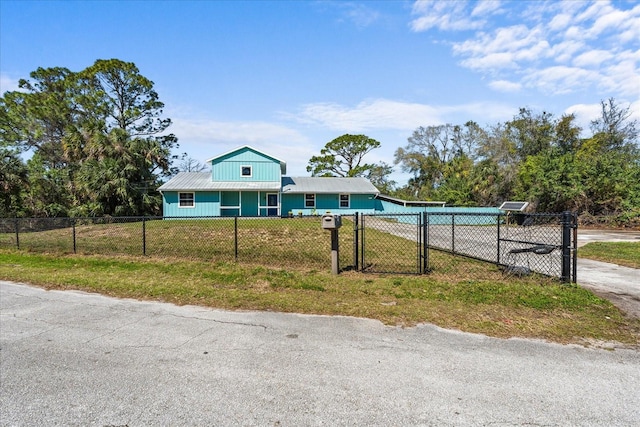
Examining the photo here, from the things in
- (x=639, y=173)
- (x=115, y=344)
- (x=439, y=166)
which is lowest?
(x=115, y=344)

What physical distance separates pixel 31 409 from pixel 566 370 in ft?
14.5

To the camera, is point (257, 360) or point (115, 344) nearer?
point (257, 360)

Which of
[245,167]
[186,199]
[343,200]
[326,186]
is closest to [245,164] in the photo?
[245,167]

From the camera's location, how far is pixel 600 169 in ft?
73.8

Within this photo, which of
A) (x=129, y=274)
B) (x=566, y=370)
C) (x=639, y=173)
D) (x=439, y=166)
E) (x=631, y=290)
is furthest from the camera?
(x=439, y=166)

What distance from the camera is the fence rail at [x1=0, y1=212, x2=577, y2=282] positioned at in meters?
7.05

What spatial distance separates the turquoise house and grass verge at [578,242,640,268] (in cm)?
1543

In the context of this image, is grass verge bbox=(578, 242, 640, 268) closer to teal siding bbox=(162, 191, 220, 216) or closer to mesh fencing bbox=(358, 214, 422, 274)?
mesh fencing bbox=(358, 214, 422, 274)

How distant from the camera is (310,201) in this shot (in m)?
25.0

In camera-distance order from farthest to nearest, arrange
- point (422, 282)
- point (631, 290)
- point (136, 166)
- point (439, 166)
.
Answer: point (439, 166)
point (136, 166)
point (422, 282)
point (631, 290)

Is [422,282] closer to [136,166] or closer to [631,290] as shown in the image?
[631,290]

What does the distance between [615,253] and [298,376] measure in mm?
11089

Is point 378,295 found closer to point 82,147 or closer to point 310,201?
point 310,201

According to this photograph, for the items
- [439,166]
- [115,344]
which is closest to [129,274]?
[115,344]
